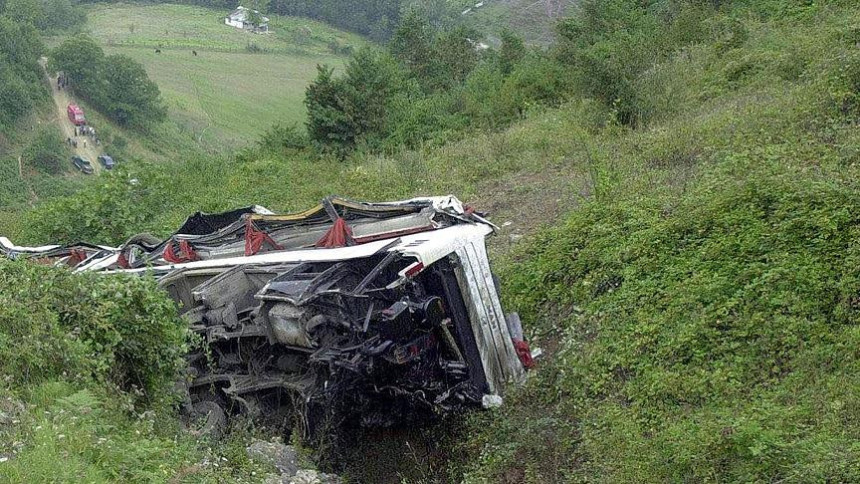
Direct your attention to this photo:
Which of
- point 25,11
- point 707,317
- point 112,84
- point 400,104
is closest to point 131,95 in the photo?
point 112,84

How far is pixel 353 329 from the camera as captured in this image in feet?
20.2

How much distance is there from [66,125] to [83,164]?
459 centimetres

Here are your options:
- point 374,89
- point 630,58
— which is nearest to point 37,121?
point 374,89

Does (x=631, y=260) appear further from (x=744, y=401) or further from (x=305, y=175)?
(x=305, y=175)

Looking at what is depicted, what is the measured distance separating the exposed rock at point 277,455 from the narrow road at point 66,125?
39.3m

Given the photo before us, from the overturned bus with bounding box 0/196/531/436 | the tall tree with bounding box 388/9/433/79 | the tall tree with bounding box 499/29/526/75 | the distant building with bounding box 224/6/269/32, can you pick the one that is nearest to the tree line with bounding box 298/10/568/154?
the tall tree with bounding box 499/29/526/75

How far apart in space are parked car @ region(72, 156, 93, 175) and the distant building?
26.7 meters

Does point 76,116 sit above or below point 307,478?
below

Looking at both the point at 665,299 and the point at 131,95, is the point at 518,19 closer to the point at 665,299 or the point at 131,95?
the point at 131,95

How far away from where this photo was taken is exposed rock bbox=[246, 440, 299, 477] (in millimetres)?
6016

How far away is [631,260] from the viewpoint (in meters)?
8.20

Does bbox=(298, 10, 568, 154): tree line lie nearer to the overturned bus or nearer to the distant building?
the overturned bus

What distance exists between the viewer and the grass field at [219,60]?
4706cm

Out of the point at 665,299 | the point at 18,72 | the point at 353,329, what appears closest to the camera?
the point at 353,329
